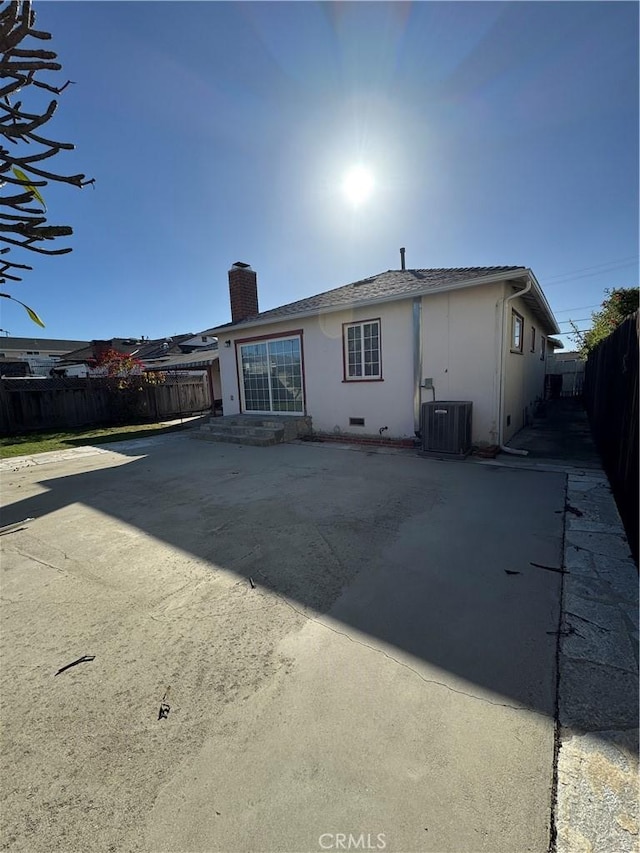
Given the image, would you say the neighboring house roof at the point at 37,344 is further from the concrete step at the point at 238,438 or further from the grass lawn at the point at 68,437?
the concrete step at the point at 238,438

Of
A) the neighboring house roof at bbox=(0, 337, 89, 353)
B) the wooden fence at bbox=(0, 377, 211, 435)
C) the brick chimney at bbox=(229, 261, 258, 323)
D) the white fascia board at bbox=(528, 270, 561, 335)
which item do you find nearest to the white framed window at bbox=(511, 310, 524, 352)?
the white fascia board at bbox=(528, 270, 561, 335)

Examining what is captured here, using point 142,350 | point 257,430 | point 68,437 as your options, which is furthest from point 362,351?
point 142,350

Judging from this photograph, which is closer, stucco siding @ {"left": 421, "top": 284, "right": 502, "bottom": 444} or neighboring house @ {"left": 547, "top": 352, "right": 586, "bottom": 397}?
stucco siding @ {"left": 421, "top": 284, "right": 502, "bottom": 444}

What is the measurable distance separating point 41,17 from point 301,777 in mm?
5204

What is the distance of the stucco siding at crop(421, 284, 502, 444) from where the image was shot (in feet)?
22.6

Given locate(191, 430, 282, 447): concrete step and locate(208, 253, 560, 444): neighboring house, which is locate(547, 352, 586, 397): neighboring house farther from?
locate(191, 430, 282, 447): concrete step

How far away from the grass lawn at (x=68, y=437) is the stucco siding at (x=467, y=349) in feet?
31.5

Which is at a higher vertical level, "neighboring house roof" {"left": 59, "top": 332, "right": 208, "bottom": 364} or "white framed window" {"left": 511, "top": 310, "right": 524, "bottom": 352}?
"neighboring house roof" {"left": 59, "top": 332, "right": 208, "bottom": 364}

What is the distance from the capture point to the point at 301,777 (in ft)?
4.58

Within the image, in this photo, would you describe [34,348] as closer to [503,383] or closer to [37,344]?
[37,344]

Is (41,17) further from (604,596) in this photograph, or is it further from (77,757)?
(604,596)

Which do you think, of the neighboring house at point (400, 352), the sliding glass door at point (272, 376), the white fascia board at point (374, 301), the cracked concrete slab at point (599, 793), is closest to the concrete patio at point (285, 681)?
the cracked concrete slab at point (599, 793)

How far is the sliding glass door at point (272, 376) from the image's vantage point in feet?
33.5

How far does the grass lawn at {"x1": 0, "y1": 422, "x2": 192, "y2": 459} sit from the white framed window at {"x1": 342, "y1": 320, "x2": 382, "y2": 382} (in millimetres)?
7500
